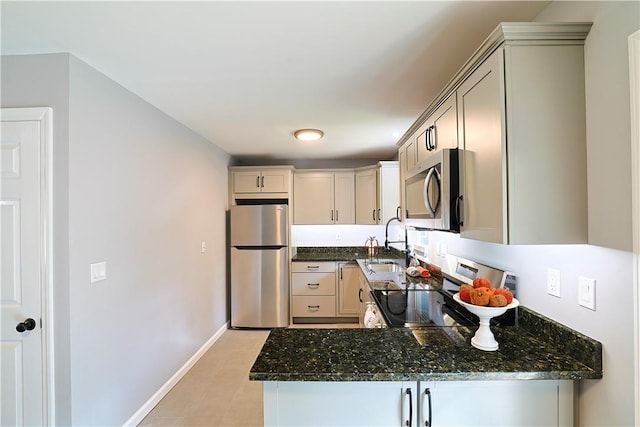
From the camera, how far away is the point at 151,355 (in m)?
2.29

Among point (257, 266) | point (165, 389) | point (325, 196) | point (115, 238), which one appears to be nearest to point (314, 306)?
point (257, 266)

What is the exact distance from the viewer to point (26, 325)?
1.56m

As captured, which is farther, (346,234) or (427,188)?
(346,234)

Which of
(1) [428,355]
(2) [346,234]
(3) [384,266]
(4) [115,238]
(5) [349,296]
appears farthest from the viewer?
(2) [346,234]

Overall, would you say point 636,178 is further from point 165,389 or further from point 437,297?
point 165,389

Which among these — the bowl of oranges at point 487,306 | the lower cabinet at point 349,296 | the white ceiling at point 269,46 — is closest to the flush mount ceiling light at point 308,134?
the white ceiling at point 269,46

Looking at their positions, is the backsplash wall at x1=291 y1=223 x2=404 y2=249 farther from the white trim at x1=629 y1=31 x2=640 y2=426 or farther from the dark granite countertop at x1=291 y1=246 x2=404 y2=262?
the white trim at x1=629 y1=31 x2=640 y2=426

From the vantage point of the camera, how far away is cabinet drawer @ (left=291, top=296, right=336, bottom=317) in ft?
13.3

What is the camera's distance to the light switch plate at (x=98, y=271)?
5.70ft

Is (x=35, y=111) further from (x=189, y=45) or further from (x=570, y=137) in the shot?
(x=570, y=137)

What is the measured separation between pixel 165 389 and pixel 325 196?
291cm

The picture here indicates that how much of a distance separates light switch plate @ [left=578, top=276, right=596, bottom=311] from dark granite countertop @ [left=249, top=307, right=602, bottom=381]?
0.40ft

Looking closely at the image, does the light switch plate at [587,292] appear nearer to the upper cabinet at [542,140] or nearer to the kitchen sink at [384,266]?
the upper cabinet at [542,140]

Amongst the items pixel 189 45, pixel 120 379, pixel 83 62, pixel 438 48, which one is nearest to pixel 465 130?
pixel 438 48
